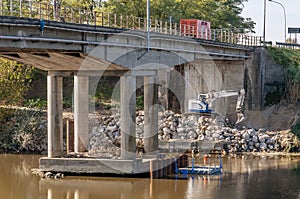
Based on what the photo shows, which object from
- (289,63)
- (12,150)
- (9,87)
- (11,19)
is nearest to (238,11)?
(289,63)

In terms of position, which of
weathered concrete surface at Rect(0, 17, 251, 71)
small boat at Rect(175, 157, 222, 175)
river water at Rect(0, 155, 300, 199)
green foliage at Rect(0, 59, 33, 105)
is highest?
weathered concrete surface at Rect(0, 17, 251, 71)

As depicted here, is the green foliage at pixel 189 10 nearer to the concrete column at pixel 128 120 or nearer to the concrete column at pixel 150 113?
the concrete column at pixel 150 113

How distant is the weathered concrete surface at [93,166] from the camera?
140ft

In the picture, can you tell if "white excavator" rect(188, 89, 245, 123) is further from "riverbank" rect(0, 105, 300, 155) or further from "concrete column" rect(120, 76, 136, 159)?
"concrete column" rect(120, 76, 136, 159)

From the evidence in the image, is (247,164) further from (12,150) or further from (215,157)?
(12,150)

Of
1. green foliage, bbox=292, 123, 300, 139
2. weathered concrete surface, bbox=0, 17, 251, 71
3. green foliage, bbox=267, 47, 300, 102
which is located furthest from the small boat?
green foliage, bbox=267, 47, 300, 102

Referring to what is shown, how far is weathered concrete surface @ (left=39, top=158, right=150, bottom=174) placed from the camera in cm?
4262

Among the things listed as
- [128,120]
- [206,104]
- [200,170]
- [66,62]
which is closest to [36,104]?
[206,104]

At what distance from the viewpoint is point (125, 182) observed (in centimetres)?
4178

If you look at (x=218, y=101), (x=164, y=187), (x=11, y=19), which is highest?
(x=11, y=19)

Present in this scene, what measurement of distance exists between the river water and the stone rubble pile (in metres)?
8.34

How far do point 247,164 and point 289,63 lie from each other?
62.6ft

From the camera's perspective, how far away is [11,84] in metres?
64.9

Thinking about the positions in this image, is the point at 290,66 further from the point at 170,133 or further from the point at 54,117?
the point at 54,117
